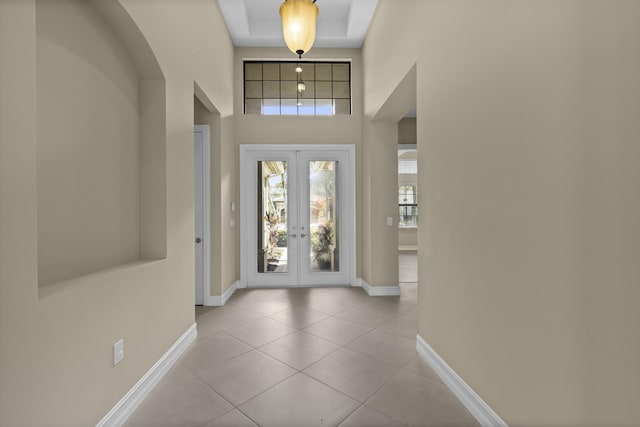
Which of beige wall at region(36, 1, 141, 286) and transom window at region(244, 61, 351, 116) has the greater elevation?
transom window at region(244, 61, 351, 116)

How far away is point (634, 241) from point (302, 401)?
1796 mm

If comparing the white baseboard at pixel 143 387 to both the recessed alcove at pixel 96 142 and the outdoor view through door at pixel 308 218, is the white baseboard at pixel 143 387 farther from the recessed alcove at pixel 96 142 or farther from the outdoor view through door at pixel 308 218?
the outdoor view through door at pixel 308 218

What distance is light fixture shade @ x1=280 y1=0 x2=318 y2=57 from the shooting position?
231 centimetres

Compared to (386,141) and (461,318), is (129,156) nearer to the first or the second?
(461,318)

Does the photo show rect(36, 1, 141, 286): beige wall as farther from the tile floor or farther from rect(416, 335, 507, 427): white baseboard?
rect(416, 335, 507, 427): white baseboard

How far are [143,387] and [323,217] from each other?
127 inches

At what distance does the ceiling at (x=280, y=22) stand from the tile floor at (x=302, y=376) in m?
3.63

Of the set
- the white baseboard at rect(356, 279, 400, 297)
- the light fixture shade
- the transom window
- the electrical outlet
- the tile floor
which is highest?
the transom window

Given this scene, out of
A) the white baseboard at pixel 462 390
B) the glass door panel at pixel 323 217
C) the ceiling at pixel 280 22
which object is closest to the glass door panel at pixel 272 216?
the glass door panel at pixel 323 217

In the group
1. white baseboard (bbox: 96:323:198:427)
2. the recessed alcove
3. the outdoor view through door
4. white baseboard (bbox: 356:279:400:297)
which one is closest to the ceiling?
the outdoor view through door

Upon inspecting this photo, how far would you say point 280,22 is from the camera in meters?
4.23

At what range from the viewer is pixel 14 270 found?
113cm

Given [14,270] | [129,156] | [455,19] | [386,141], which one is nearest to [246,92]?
[386,141]

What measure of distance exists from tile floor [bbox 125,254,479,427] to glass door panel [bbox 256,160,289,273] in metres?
1.23
